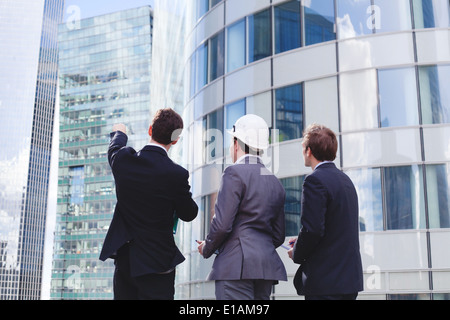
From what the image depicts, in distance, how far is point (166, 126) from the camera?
3812 mm

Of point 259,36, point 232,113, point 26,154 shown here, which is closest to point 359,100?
point 259,36

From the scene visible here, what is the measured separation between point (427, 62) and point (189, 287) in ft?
39.4

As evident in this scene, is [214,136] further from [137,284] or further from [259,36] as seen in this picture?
[137,284]

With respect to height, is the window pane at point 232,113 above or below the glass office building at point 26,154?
below

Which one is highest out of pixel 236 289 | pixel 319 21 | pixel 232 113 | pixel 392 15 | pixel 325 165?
pixel 319 21

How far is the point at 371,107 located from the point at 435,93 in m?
1.85

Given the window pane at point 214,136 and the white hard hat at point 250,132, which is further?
the window pane at point 214,136

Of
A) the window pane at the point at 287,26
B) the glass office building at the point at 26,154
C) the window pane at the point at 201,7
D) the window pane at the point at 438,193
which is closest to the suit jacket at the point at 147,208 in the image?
the window pane at the point at 438,193

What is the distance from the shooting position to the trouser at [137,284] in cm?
356

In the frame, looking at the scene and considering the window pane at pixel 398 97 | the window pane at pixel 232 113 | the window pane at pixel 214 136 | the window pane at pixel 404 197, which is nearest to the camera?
the window pane at pixel 404 197

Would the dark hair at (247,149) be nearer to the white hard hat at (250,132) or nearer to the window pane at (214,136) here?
the white hard hat at (250,132)

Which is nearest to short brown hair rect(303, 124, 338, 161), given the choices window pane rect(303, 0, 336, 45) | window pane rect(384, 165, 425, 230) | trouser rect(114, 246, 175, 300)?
trouser rect(114, 246, 175, 300)

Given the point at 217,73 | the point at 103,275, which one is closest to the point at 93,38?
the point at 103,275

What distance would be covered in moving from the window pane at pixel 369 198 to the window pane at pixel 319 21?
14.5 ft
